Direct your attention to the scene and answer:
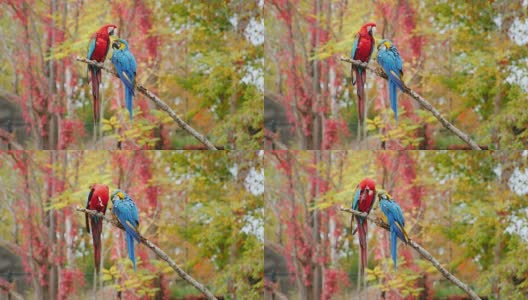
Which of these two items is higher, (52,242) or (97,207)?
(97,207)

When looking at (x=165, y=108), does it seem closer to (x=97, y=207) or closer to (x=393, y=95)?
(x=97, y=207)

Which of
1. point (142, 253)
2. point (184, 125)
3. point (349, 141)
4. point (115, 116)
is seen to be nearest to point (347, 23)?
point (349, 141)

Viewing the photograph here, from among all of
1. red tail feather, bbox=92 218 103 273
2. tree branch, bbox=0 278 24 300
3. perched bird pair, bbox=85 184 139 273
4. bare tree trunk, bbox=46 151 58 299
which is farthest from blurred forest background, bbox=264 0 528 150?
tree branch, bbox=0 278 24 300

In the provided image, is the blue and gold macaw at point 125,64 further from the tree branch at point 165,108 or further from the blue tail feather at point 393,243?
the blue tail feather at point 393,243

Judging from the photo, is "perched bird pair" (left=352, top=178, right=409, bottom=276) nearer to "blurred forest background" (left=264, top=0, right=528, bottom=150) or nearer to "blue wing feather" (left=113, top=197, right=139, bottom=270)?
"blurred forest background" (left=264, top=0, right=528, bottom=150)

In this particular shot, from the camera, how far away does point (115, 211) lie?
465cm

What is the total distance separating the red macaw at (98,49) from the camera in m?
4.66

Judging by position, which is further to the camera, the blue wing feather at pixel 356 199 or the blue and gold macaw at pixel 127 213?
the blue wing feather at pixel 356 199

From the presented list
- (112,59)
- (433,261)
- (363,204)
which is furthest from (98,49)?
(433,261)

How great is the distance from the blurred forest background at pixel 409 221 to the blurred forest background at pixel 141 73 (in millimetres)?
401

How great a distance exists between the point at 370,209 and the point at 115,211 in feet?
4.52

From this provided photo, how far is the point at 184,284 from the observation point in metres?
4.77

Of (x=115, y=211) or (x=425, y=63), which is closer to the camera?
(x=115, y=211)

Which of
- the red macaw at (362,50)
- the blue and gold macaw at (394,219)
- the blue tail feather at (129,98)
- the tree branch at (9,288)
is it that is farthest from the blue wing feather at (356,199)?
the tree branch at (9,288)
